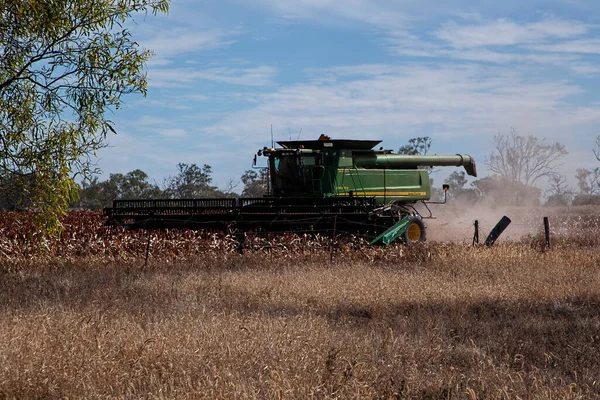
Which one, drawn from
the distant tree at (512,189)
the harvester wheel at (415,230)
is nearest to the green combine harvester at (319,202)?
the harvester wheel at (415,230)

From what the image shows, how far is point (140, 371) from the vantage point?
265 inches

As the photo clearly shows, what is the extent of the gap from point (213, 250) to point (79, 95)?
4985 mm

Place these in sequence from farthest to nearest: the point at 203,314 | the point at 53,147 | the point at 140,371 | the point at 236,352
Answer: the point at 53,147 < the point at 203,314 < the point at 236,352 < the point at 140,371

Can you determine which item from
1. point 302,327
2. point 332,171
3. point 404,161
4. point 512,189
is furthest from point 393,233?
point 512,189

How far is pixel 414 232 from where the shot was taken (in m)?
21.4

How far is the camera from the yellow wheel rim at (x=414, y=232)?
21.3 meters

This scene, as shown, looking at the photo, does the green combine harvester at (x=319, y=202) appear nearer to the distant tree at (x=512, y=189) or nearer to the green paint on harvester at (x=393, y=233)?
the green paint on harvester at (x=393, y=233)

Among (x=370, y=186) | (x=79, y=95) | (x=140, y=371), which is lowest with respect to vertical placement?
(x=140, y=371)

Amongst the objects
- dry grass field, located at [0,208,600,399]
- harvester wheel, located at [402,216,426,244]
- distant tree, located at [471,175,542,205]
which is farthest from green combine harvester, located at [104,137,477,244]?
distant tree, located at [471,175,542,205]

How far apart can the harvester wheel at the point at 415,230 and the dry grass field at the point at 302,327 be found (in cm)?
419

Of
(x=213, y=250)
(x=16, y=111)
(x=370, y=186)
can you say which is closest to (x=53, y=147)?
(x=16, y=111)

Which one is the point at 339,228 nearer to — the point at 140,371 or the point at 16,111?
the point at 16,111

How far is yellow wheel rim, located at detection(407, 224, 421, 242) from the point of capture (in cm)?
2133

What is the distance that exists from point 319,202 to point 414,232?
10.0 ft
